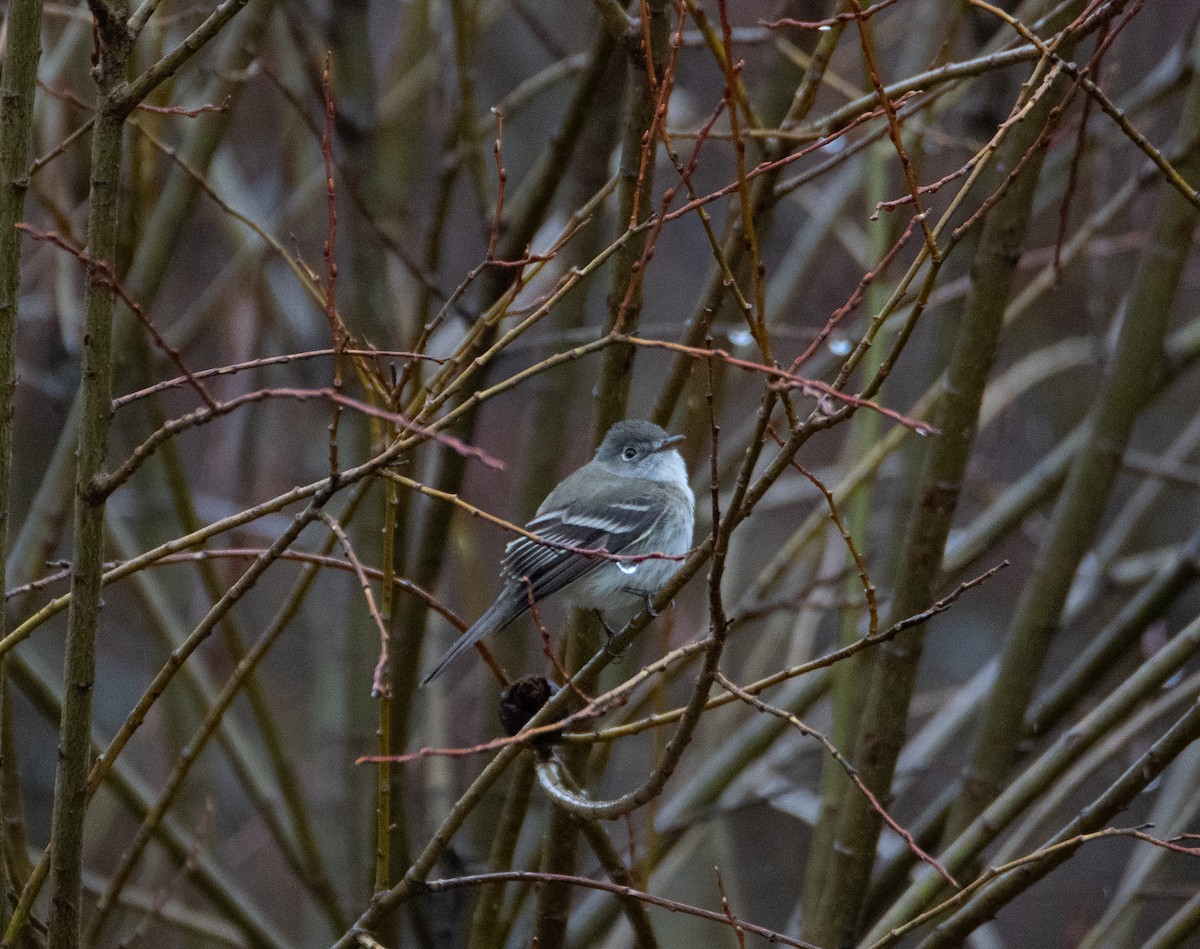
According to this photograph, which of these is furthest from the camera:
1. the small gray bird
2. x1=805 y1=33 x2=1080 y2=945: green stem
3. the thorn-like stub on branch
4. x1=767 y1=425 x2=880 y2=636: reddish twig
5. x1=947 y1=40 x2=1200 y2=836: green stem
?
the small gray bird

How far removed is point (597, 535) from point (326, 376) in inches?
84.0

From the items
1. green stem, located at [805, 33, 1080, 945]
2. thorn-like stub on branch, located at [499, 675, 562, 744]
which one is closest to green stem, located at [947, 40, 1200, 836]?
green stem, located at [805, 33, 1080, 945]

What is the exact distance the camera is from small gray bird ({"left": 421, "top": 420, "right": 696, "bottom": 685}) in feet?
13.0

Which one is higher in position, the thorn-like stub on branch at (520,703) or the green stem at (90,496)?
the green stem at (90,496)

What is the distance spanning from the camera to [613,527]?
440 cm

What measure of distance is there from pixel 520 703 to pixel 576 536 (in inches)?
54.9

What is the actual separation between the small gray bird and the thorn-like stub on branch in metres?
0.95

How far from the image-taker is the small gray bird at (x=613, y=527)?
3953mm

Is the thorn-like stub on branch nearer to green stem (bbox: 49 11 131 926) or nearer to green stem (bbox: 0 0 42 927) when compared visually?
green stem (bbox: 49 11 131 926)

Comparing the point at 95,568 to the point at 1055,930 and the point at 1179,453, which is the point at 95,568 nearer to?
the point at 1179,453

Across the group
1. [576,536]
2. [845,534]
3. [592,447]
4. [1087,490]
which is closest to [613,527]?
[576,536]

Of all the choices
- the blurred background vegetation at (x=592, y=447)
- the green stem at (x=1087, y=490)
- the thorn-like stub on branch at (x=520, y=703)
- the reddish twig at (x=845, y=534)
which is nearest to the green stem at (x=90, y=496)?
the blurred background vegetation at (x=592, y=447)

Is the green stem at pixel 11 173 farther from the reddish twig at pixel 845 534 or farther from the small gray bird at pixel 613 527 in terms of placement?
the small gray bird at pixel 613 527

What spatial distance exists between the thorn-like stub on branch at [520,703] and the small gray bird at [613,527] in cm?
95
